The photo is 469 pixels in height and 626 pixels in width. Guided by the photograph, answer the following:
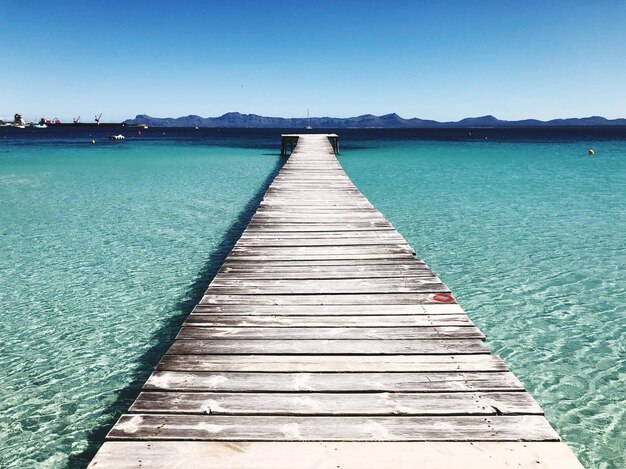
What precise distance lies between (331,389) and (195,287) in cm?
465

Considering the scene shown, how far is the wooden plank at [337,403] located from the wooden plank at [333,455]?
24 cm

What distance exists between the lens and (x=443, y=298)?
4.03 m

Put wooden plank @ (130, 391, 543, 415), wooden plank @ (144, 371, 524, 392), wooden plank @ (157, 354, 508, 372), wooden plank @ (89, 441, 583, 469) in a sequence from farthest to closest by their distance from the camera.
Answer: wooden plank @ (157, 354, 508, 372), wooden plank @ (144, 371, 524, 392), wooden plank @ (130, 391, 543, 415), wooden plank @ (89, 441, 583, 469)

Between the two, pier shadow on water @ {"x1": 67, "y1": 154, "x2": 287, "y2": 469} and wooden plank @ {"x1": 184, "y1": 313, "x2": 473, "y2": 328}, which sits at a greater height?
wooden plank @ {"x1": 184, "y1": 313, "x2": 473, "y2": 328}

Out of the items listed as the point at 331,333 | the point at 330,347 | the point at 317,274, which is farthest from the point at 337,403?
the point at 317,274

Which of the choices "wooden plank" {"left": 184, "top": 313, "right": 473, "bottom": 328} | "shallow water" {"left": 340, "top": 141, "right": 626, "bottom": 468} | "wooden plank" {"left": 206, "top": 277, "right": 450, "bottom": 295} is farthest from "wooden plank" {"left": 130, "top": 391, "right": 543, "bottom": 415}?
"wooden plank" {"left": 206, "top": 277, "right": 450, "bottom": 295}

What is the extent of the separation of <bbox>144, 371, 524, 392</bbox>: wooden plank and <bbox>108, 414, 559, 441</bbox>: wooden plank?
275 mm

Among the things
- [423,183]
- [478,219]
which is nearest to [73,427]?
[478,219]

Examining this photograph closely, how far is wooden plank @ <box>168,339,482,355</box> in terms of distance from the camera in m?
3.12

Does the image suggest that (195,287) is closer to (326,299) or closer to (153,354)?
(153,354)

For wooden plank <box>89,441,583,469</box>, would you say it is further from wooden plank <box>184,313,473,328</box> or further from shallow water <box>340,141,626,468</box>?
shallow water <box>340,141,626,468</box>

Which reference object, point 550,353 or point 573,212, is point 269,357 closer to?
point 550,353

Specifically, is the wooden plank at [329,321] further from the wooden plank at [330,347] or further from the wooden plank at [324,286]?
the wooden plank at [324,286]

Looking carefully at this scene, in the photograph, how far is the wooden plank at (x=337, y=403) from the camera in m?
2.44
